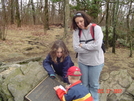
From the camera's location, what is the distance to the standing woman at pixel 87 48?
2139mm

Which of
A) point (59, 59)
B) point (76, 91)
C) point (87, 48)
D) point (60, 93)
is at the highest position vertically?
point (87, 48)

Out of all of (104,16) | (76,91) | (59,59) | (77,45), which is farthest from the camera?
(104,16)

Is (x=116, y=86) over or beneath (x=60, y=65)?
beneath

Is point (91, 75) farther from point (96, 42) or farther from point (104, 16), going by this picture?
point (104, 16)

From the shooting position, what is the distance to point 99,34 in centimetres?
214

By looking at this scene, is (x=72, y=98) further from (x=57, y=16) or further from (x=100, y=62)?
(x=57, y=16)

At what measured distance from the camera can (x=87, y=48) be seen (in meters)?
2.16

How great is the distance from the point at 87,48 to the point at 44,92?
3.74 ft

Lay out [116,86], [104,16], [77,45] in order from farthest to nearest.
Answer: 1. [104,16]
2. [116,86]
3. [77,45]

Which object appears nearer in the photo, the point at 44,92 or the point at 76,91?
the point at 76,91

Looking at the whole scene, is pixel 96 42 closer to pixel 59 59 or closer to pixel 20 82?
pixel 59 59

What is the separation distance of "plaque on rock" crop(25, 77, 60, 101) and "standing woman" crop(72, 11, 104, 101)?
0.64 meters

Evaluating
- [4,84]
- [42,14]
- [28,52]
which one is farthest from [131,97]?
[42,14]

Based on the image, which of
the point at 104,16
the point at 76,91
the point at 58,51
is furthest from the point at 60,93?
the point at 104,16
